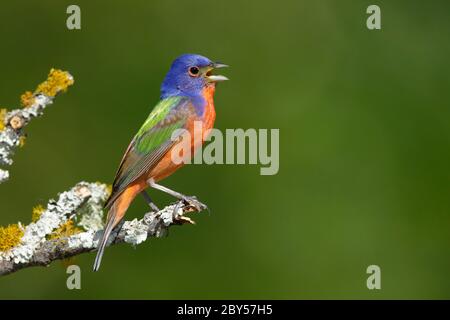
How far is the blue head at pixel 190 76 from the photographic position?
22.0 feet

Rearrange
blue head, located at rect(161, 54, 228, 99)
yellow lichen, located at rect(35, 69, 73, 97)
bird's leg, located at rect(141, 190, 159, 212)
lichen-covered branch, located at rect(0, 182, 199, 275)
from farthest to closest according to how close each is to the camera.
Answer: blue head, located at rect(161, 54, 228, 99) < bird's leg, located at rect(141, 190, 159, 212) < yellow lichen, located at rect(35, 69, 73, 97) < lichen-covered branch, located at rect(0, 182, 199, 275)

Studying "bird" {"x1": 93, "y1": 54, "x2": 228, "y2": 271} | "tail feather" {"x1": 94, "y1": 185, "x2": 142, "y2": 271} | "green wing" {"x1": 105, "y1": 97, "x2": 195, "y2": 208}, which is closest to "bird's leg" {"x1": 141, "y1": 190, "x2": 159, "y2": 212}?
"bird" {"x1": 93, "y1": 54, "x2": 228, "y2": 271}

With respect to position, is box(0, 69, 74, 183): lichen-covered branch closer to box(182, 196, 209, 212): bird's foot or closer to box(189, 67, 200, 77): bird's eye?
box(182, 196, 209, 212): bird's foot

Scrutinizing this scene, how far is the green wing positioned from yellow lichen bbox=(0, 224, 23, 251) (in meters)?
0.88

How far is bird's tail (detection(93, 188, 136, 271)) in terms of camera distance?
5012mm

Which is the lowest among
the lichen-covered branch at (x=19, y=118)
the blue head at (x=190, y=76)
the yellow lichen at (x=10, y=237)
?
the yellow lichen at (x=10, y=237)

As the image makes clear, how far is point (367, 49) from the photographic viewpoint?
28.2 feet

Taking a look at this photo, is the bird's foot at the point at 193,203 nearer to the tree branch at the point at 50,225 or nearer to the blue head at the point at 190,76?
the tree branch at the point at 50,225

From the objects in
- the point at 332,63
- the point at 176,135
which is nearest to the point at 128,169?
the point at 176,135

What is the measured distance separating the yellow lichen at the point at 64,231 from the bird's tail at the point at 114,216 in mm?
187

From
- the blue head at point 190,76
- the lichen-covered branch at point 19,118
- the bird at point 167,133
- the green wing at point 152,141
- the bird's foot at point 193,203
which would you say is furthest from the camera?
the blue head at point 190,76

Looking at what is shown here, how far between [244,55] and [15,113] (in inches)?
163

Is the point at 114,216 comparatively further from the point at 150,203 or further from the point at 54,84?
the point at 54,84

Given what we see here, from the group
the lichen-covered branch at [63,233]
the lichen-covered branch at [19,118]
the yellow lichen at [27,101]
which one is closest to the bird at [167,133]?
the lichen-covered branch at [63,233]
